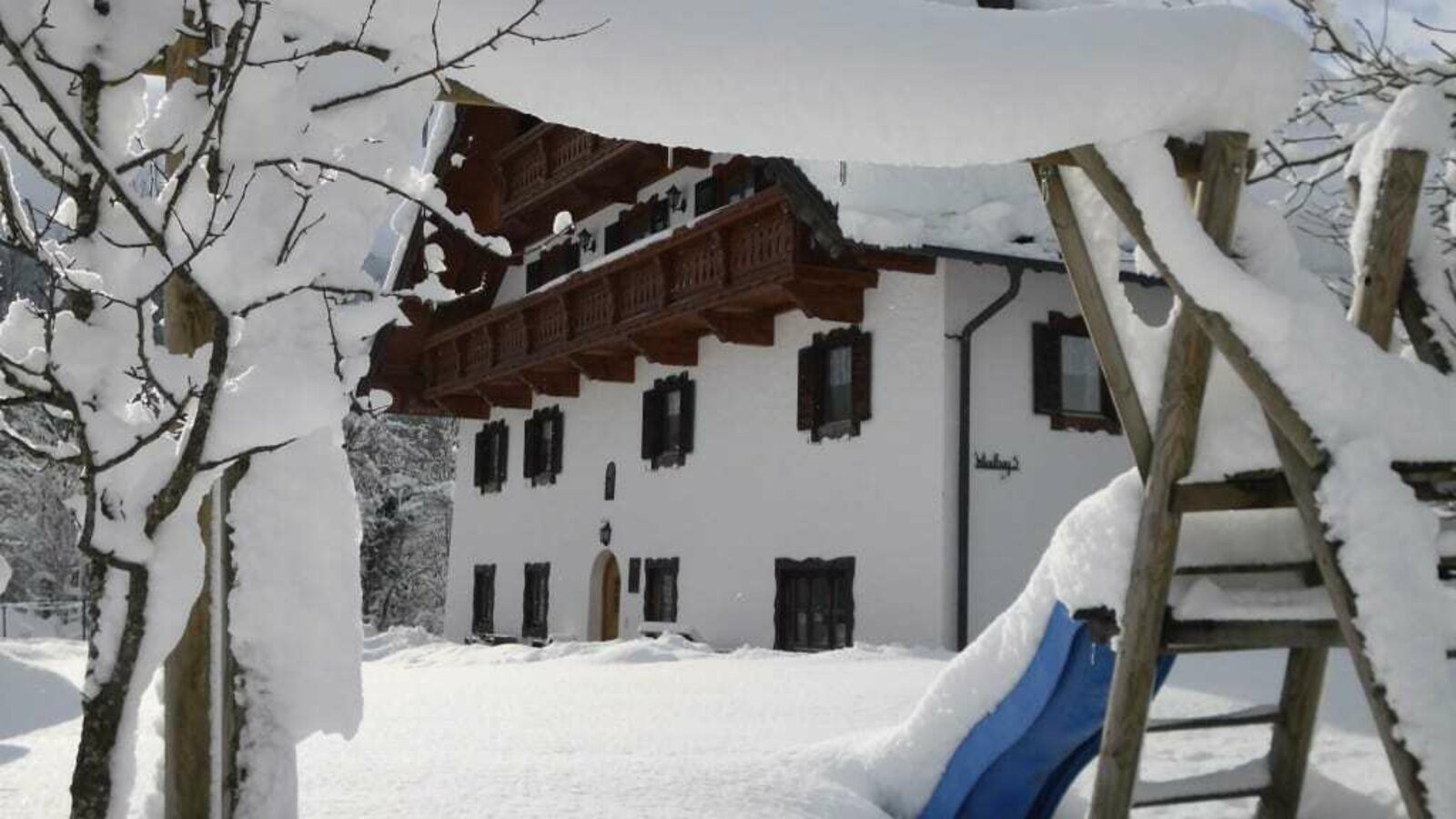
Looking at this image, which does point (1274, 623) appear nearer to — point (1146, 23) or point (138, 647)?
point (1146, 23)

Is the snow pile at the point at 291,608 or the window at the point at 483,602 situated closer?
the snow pile at the point at 291,608

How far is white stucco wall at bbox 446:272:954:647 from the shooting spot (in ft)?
47.2

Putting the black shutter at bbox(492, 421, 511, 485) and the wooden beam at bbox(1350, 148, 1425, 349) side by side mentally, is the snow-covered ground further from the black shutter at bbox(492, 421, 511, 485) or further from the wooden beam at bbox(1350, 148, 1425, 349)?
the black shutter at bbox(492, 421, 511, 485)

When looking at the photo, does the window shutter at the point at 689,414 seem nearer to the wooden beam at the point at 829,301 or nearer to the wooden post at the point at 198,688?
the wooden beam at the point at 829,301

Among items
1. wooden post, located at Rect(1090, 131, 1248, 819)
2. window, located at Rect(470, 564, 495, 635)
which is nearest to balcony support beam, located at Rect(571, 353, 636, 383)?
window, located at Rect(470, 564, 495, 635)

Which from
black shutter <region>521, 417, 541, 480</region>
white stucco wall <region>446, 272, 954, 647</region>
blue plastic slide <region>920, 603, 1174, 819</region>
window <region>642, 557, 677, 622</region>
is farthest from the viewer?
black shutter <region>521, 417, 541, 480</region>

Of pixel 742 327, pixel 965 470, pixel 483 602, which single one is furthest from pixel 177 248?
pixel 483 602

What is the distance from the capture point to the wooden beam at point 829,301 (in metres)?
14.9

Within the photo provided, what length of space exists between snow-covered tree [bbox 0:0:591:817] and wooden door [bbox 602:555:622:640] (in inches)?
664

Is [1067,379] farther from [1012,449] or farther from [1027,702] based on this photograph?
[1027,702]

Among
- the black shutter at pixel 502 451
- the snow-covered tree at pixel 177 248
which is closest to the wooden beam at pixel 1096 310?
the snow-covered tree at pixel 177 248

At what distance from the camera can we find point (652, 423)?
1903cm

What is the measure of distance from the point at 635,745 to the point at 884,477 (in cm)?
810

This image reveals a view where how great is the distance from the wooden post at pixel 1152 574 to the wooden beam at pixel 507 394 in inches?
662
